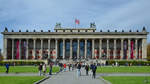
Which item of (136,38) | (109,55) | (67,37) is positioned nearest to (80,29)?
(67,37)

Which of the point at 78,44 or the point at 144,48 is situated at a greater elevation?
the point at 78,44

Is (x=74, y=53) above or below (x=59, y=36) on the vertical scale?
below

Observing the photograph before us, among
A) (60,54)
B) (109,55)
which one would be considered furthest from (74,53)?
(109,55)

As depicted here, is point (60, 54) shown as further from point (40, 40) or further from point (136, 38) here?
point (136, 38)

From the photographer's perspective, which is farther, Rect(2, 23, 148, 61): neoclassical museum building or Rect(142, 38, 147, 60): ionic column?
Rect(2, 23, 148, 61): neoclassical museum building

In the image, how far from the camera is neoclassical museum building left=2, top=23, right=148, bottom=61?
116 metres

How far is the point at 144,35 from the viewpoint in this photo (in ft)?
378

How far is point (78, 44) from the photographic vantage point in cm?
11775

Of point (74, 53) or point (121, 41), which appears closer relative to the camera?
point (121, 41)

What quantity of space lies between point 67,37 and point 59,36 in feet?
14.0

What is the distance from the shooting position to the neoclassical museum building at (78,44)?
116m

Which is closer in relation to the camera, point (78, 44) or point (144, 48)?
point (144, 48)

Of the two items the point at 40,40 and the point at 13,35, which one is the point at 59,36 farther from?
the point at 13,35

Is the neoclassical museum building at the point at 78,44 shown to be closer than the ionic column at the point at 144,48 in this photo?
No
